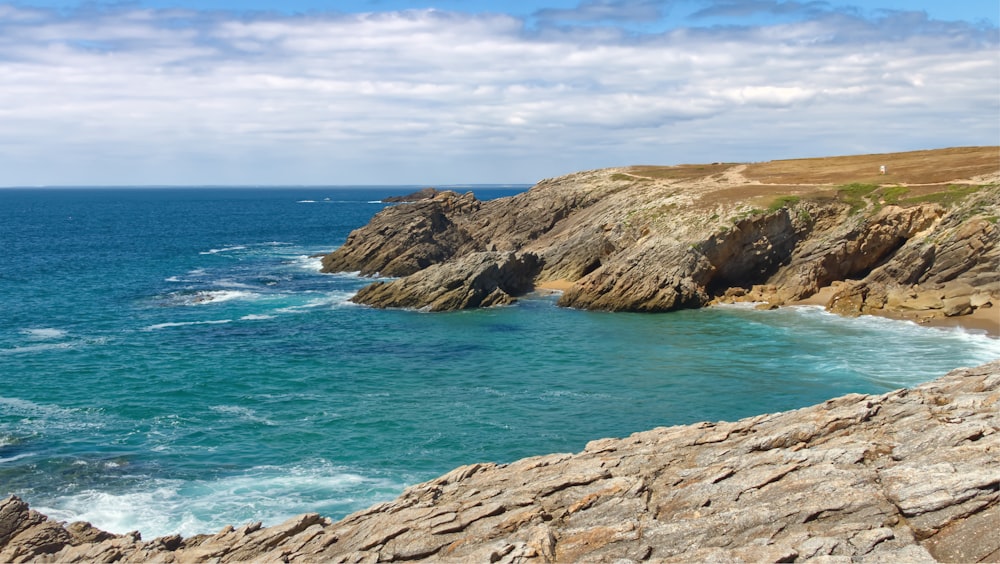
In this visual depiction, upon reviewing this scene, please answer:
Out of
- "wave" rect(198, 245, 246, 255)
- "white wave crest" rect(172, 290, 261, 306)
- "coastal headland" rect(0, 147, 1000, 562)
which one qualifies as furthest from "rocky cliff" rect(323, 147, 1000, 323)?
"coastal headland" rect(0, 147, 1000, 562)

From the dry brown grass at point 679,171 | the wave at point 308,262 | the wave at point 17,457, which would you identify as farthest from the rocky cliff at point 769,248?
the wave at point 17,457

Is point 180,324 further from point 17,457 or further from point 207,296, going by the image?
point 17,457

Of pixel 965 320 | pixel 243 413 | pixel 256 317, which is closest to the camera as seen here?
pixel 243 413

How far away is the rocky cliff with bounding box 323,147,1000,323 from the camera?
2190 inches

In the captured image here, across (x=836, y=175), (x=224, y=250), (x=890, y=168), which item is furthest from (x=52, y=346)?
(x=890, y=168)

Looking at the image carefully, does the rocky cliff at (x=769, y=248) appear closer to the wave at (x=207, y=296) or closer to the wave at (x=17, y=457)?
the wave at (x=207, y=296)

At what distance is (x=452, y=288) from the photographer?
6412cm

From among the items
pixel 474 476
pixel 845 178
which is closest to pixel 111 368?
pixel 474 476

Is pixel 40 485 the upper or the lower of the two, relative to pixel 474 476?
lower

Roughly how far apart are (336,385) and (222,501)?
14268 mm

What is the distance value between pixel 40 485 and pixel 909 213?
196ft

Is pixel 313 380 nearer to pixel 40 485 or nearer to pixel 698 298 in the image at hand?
pixel 40 485

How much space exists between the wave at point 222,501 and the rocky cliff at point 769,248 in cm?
3398

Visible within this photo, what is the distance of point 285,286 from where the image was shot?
3004 inches
